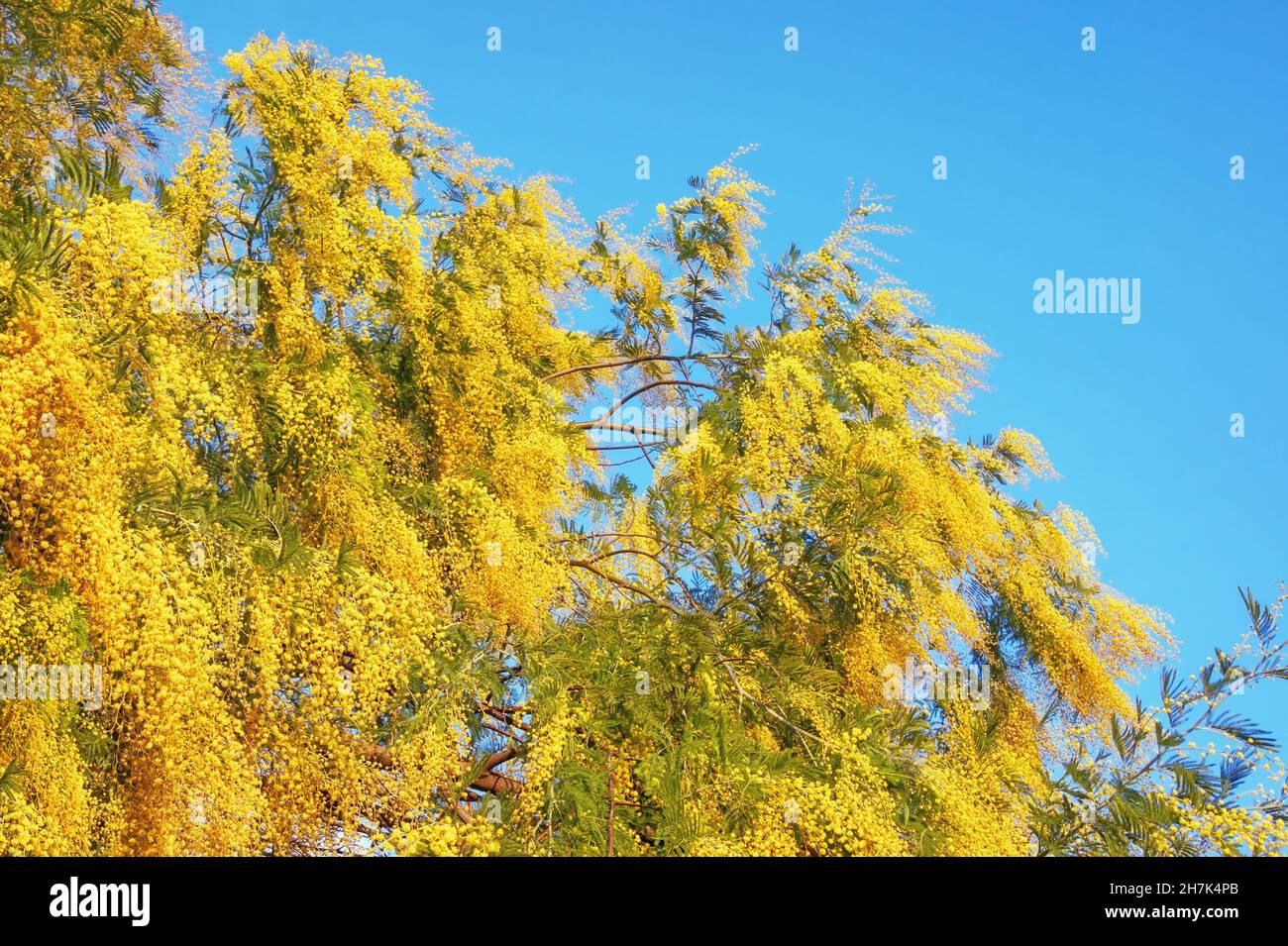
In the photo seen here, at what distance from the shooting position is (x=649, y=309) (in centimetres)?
970

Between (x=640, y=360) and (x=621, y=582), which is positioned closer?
(x=621, y=582)

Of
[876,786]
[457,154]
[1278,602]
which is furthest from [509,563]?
[1278,602]

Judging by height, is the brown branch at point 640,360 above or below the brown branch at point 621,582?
above

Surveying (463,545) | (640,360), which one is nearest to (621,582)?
(463,545)

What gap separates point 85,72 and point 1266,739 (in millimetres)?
6828

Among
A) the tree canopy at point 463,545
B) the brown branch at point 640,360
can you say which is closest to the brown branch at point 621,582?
the tree canopy at point 463,545

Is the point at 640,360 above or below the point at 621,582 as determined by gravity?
above

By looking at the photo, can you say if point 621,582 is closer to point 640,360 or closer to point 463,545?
point 463,545

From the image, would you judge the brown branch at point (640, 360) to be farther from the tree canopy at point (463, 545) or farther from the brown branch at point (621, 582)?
the brown branch at point (621, 582)

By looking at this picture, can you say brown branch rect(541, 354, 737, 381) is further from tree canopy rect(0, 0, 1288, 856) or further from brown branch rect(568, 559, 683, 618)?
brown branch rect(568, 559, 683, 618)

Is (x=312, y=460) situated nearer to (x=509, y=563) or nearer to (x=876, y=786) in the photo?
(x=509, y=563)

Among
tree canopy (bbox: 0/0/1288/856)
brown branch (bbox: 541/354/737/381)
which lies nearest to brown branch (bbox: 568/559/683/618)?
tree canopy (bbox: 0/0/1288/856)

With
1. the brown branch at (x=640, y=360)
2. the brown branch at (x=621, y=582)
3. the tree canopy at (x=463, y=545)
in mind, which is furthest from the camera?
the brown branch at (x=640, y=360)
